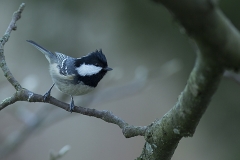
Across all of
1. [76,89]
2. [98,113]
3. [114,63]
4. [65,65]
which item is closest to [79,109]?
[98,113]

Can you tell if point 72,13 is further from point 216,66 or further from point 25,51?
point 216,66

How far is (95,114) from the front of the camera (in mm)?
1072

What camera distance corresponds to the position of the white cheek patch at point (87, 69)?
1.67 meters

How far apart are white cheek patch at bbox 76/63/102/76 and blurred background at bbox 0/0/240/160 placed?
4.88 feet

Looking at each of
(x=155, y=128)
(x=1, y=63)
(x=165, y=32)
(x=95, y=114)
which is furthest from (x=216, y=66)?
(x=165, y=32)

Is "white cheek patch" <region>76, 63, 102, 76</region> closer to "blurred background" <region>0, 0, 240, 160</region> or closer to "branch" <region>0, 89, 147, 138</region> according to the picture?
"branch" <region>0, 89, 147, 138</region>

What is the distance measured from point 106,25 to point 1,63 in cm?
286

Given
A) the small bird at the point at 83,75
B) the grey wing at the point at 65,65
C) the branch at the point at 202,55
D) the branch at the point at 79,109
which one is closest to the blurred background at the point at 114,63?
the grey wing at the point at 65,65

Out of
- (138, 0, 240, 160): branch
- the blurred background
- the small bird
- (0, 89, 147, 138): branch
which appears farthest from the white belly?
the blurred background

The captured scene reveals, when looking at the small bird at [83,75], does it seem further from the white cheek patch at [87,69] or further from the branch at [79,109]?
the branch at [79,109]

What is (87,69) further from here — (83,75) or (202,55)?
(202,55)

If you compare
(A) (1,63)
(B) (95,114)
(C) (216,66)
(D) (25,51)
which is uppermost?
(D) (25,51)

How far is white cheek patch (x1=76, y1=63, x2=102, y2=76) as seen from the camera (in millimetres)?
1668

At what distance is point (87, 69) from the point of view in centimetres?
169
